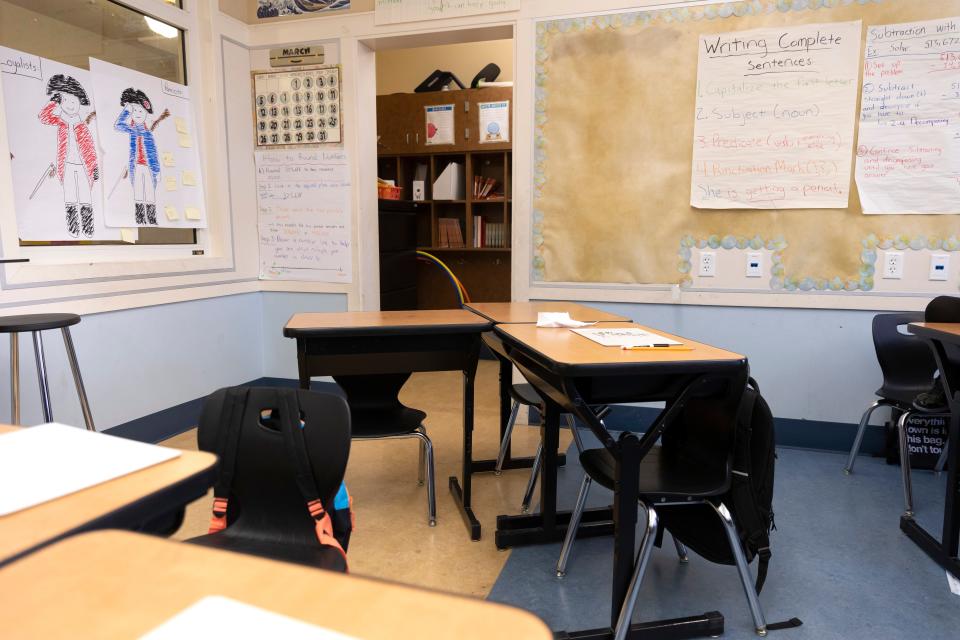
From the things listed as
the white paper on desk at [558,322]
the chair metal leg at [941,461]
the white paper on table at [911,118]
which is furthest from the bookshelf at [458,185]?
the chair metal leg at [941,461]

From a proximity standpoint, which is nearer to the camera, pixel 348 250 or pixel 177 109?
pixel 177 109

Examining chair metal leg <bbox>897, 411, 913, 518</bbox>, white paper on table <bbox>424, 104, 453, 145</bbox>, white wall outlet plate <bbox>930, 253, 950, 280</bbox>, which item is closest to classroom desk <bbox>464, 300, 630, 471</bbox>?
chair metal leg <bbox>897, 411, 913, 518</bbox>

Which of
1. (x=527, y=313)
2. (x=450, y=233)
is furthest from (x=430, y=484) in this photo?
(x=450, y=233)

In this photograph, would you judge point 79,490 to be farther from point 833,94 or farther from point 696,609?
point 833,94

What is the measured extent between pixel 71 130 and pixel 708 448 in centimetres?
306

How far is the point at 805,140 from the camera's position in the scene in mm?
3109

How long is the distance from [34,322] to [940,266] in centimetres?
393

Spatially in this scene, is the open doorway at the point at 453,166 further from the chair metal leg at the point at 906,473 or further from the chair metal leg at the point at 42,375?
the chair metal leg at the point at 906,473

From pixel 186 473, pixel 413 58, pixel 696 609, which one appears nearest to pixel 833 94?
pixel 696 609

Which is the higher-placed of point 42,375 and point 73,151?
point 73,151

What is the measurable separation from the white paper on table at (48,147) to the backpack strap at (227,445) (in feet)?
6.26

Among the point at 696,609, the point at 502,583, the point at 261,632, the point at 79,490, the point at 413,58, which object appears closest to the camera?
the point at 261,632

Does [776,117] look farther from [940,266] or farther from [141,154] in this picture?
[141,154]

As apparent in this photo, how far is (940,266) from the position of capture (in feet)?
9.80
